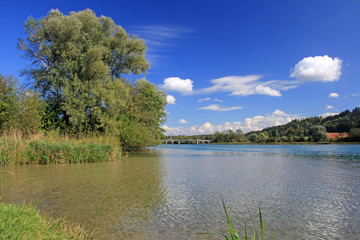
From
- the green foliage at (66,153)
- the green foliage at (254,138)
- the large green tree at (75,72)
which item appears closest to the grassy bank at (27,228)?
the green foliage at (66,153)

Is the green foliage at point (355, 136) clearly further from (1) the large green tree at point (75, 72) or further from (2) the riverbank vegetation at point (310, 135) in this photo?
(1) the large green tree at point (75, 72)

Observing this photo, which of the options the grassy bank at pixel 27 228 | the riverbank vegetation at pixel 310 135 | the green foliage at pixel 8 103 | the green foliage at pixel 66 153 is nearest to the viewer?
the grassy bank at pixel 27 228

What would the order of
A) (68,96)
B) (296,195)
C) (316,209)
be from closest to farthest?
1. (316,209)
2. (296,195)
3. (68,96)

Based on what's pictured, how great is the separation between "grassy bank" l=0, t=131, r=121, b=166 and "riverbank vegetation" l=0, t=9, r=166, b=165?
0.39 ft

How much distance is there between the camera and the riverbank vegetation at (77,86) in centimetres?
2038

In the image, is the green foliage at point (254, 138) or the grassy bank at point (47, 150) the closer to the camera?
the grassy bank at point (47, 150)

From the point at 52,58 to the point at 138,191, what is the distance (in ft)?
73.2

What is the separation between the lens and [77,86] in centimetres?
2423

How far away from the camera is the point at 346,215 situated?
610 centimetres

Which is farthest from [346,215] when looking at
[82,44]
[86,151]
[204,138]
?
[204,138]

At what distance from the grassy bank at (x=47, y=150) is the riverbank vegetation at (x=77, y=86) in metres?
0.12

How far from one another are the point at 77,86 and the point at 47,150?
942 cm

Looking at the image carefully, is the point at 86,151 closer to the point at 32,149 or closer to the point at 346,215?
the point at 32,149

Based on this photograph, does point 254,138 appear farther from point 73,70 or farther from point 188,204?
point 188,204
